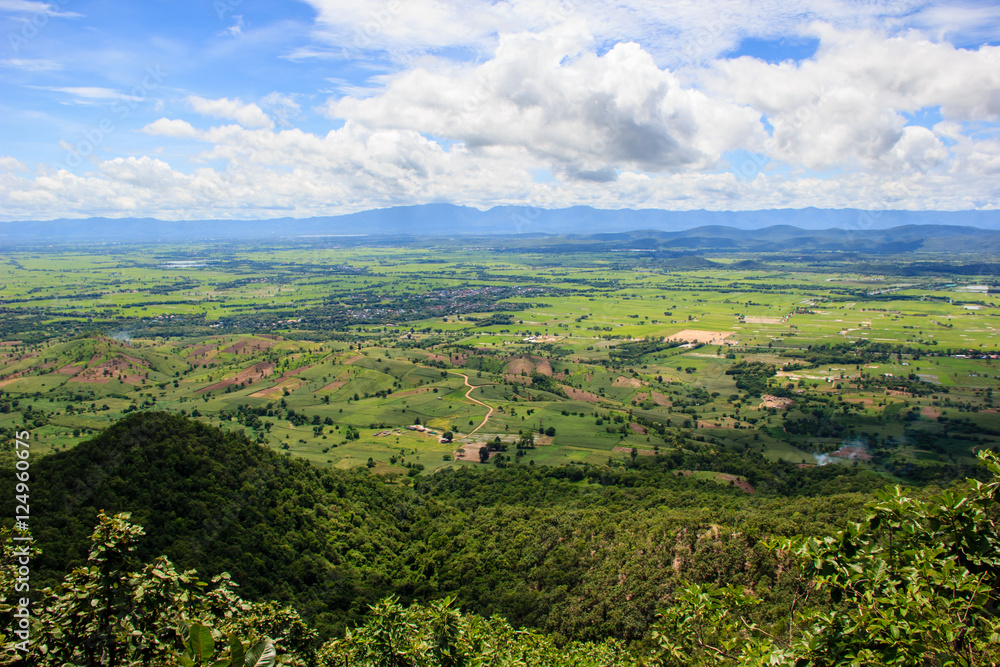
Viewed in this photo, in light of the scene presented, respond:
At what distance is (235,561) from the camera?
45406mm

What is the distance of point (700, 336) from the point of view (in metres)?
190


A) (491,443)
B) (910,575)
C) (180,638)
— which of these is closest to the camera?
(910,575)

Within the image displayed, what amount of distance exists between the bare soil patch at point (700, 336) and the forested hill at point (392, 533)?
117 m

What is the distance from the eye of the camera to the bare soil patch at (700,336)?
183262mm

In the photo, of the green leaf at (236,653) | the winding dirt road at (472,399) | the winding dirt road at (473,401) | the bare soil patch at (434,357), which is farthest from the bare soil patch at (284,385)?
the green leaf at (236,653)

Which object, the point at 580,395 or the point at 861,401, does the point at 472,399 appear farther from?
the point at 861,401

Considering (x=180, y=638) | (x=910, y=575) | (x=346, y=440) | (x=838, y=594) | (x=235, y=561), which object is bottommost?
(x=346, y=440)

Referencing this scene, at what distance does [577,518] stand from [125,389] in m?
125

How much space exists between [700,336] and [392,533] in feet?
504

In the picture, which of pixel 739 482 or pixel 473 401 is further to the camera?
pixel 473 401

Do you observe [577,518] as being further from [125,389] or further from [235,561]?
[125,389]

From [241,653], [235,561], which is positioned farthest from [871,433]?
[241,653]

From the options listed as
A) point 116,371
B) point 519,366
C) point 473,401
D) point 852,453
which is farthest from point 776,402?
point 116,371

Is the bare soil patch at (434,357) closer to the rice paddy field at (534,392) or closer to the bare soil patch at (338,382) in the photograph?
the rice paddy field at (534,392)
